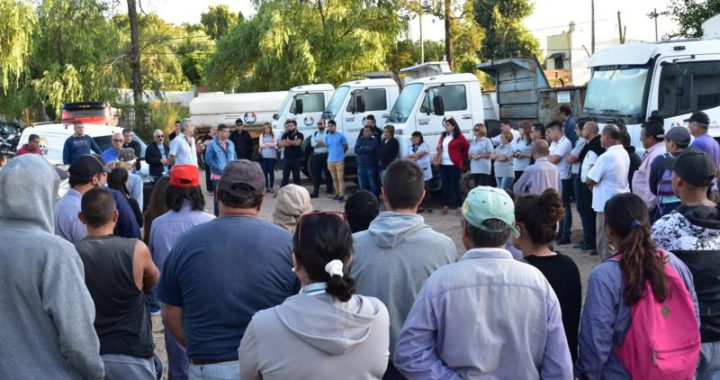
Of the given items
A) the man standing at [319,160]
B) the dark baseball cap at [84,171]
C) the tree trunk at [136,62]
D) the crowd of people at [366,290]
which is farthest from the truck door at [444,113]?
the tree trunk at [136,62]

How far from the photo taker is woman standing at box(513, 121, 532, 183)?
1344cm

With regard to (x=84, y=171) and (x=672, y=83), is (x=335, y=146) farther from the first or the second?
(x=84, y=171)

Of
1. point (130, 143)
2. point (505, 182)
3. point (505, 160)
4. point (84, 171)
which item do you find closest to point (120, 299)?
point (84, 171)

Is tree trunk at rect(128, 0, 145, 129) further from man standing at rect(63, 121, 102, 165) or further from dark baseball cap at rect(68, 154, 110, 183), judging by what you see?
dark baseball cap at rect(68, 154, 110, 183)

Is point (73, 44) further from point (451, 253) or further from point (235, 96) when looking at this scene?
point (451, 253)

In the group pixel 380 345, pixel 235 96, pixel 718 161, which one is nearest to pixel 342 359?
pixel 380 345

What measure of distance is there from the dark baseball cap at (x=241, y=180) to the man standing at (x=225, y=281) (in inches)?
5.2

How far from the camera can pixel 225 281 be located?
11.9 ft

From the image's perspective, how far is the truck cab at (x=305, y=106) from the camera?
70.8ft

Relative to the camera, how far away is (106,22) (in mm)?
32375

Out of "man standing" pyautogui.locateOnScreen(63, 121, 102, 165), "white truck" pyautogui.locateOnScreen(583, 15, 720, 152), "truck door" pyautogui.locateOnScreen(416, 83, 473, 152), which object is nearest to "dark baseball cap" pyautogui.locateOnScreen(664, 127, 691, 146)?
"white truck" pyautogui.locateOnScreen(583, 15, 720, 152)

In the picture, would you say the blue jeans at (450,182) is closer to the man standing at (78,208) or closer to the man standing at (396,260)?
the man standing at (78,208)

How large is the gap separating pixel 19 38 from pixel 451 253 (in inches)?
1045

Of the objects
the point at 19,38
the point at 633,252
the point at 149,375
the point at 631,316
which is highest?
the point at 19,38
